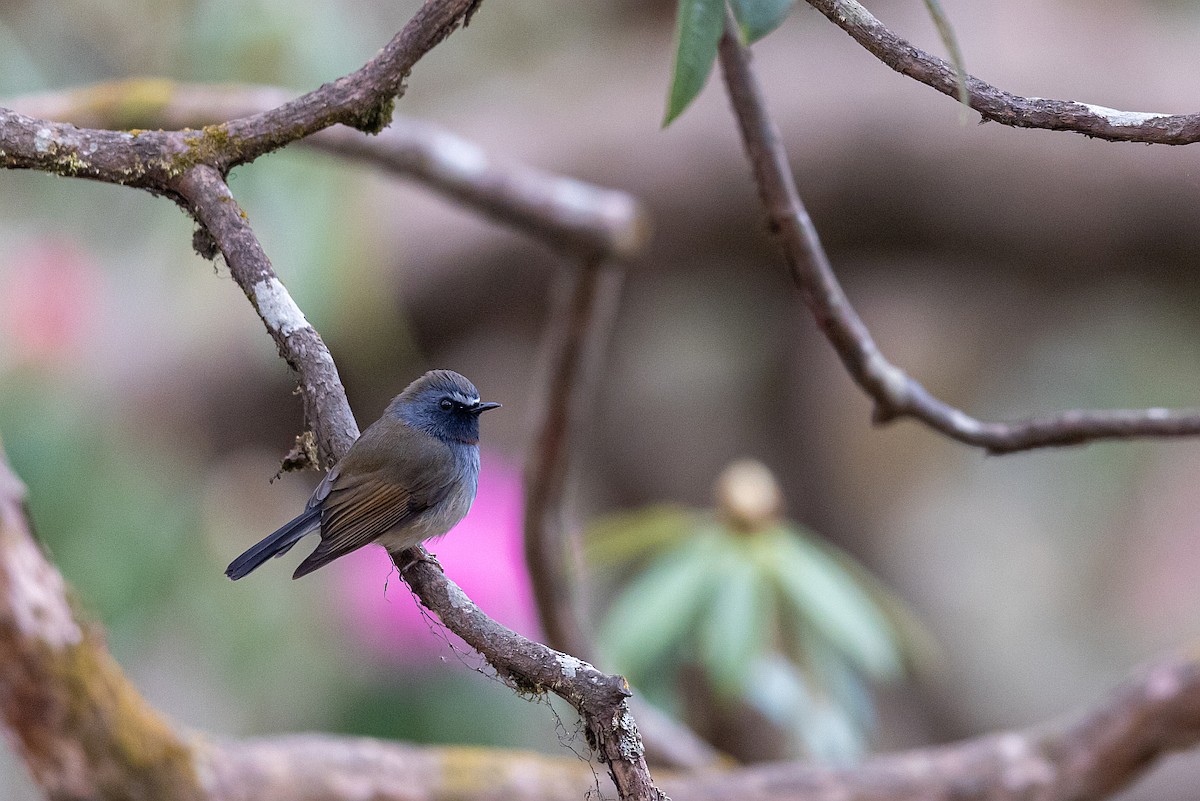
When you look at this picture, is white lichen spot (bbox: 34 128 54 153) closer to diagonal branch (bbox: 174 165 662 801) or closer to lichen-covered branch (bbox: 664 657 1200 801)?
diagonal branch (bbox: 174 165 662 801)

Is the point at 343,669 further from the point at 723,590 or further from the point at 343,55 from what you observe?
the point at 343,55

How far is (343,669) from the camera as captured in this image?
4324mm

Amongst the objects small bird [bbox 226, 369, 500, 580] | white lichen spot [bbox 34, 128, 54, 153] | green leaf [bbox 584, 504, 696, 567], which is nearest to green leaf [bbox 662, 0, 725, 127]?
small bird [bbox 226, 369, 500, 580]

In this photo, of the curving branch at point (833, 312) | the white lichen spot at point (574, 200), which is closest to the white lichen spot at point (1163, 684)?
the curving branch at point (833, 312)

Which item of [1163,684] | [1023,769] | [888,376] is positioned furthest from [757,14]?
[1023,769]

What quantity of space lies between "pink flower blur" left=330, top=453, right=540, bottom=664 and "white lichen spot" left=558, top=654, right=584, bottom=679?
7.32 feet

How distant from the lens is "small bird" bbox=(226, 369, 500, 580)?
5.14ft

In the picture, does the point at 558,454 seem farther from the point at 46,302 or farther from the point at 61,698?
the point at 46,302

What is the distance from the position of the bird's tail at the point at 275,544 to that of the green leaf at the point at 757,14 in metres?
0.85

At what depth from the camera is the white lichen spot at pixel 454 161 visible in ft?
9.46

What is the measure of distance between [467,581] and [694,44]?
229 cm

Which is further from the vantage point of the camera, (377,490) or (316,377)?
(377,490)

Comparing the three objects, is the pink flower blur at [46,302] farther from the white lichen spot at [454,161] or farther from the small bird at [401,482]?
the small bird at [401,482]

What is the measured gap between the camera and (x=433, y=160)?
2879 millimetres
